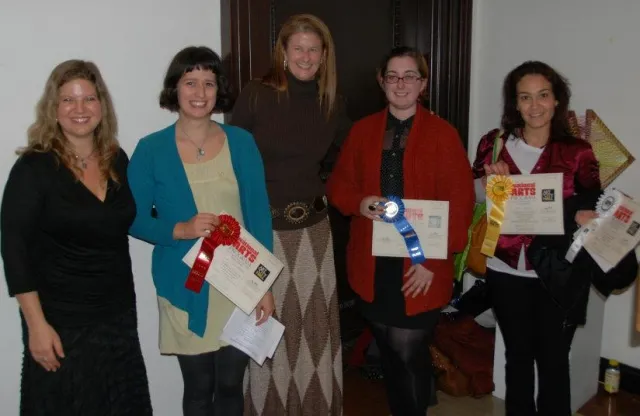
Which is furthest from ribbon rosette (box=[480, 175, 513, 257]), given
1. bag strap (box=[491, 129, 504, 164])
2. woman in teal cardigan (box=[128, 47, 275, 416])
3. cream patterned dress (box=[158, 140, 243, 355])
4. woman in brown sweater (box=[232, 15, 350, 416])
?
cream patterned dress (box=[158, 140, 243, 355])

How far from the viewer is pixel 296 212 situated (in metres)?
2.18

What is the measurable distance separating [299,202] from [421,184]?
456 mm

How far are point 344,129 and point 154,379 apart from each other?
49.5 inches

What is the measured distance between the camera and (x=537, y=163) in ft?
7.02

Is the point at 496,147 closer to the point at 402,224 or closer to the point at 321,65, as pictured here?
the point at 402,224

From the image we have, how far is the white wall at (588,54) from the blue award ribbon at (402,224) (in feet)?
4.78

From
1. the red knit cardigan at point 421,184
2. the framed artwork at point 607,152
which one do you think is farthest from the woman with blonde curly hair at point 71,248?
the framed artwork at point 607,152

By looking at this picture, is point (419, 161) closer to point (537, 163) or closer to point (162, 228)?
point (537, 163)

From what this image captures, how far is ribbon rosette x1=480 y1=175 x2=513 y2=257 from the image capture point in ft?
6.97

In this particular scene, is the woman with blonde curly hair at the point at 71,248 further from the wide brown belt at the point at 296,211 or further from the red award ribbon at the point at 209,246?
the wide brown belt at the point at 296,211

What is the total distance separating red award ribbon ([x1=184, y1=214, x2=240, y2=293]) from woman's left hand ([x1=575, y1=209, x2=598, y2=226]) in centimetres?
123

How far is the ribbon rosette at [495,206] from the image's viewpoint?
→ 212cm

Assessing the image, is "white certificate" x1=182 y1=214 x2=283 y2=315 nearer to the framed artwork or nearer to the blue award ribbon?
the blue award ribbon

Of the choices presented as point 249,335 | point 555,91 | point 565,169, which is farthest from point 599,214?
point 249,335
